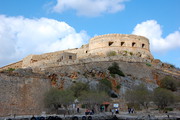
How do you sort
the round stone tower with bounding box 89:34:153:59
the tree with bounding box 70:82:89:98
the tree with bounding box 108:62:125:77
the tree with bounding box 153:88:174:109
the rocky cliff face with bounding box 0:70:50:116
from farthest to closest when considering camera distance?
the round stone tower with bounding box 89:34:153:59, the tree with bounding box 108:62:125:77, the tree with bounding box 70:82:89:98, the tree with bounding box 153:88:174:109, the rocky cliff face with bounding box 0:70:50:116

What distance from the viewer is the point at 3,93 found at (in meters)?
21.1

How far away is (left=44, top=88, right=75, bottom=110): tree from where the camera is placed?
2188 centimetres

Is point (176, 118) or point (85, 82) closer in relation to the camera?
point (176, 118)

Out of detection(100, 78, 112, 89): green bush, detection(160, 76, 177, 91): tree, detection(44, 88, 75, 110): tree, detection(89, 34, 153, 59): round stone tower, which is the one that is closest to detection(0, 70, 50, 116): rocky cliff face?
detection(44, 88, 75, 110): tree

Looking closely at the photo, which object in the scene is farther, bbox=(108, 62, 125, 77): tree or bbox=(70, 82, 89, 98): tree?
bbox=(108, 62, 125, 77): tree

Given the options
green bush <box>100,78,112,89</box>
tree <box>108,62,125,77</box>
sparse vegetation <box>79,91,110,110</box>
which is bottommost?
sparse vegetation <box>79,91,110,110</box>

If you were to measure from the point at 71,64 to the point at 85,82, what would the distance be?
5.00 metres

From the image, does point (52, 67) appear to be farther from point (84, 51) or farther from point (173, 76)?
point (173, 76)

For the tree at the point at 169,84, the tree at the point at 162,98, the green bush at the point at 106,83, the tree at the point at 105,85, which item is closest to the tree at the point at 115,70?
the tree at the point at 105,85

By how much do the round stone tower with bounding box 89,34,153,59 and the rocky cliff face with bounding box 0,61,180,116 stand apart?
429cm

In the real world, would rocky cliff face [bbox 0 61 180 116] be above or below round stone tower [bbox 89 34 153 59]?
below

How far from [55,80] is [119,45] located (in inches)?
506

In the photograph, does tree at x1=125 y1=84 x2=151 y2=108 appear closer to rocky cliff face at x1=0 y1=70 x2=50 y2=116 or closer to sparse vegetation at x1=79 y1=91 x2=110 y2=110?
sparse vegetation at x1=79 y1=91 x2=110 y2=110

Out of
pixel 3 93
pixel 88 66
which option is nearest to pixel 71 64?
pixel 88 66
